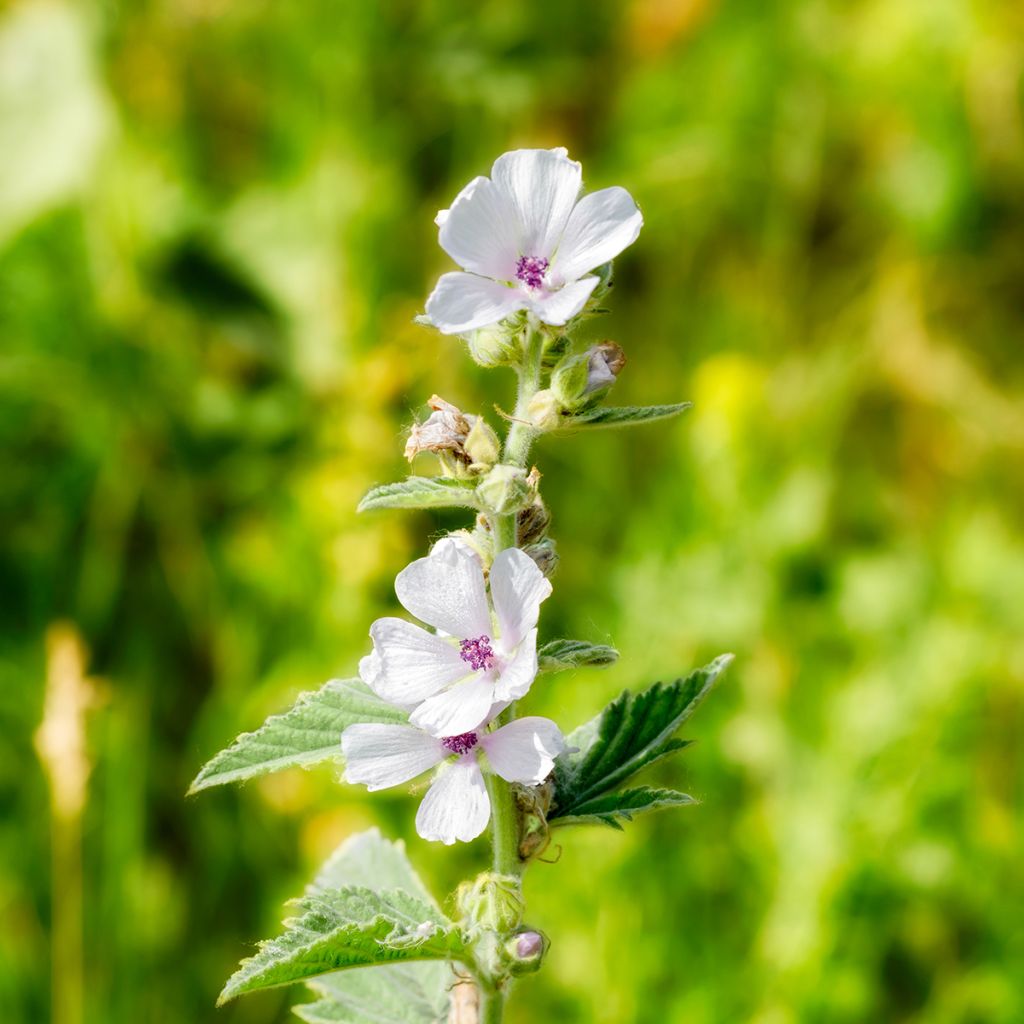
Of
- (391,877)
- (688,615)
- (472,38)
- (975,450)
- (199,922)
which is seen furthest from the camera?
(472,38)

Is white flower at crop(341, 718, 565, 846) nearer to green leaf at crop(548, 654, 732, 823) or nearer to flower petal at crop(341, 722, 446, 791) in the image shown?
flower petal at crop(341, 722, 446, 791)

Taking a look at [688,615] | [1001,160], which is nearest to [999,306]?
[1001,160]

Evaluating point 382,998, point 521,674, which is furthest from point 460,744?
point 382,998

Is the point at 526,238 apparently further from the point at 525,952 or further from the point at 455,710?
the point at 525,952

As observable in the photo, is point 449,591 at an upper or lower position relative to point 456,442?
lower

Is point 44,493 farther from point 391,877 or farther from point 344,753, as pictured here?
point 344,753

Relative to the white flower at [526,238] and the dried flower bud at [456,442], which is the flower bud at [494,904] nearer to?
the dried flower bud at [456,442]
